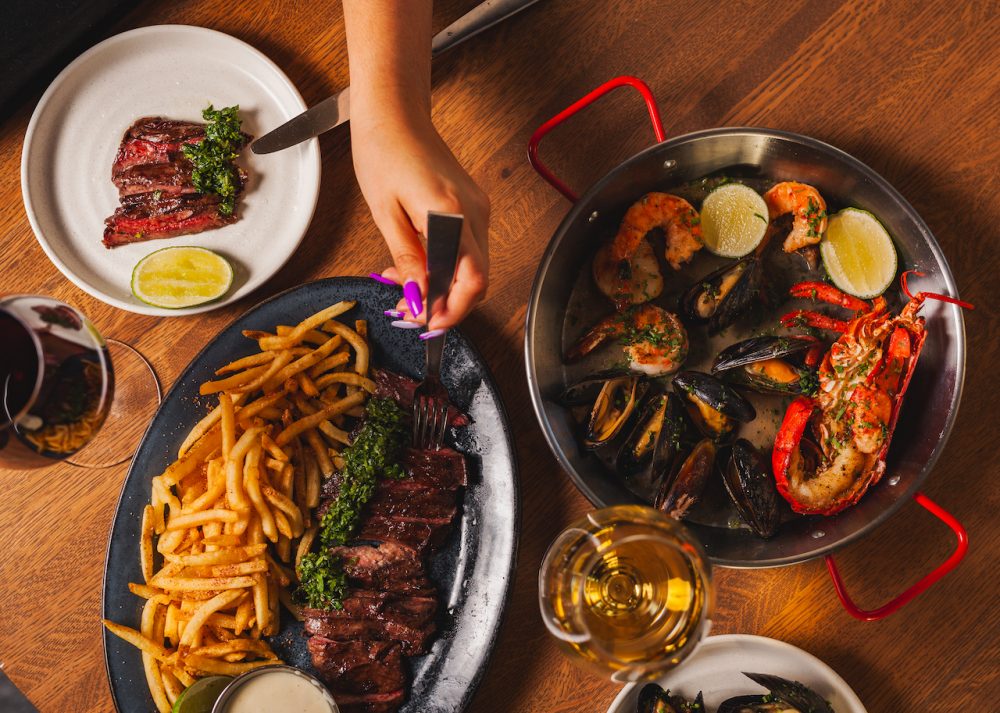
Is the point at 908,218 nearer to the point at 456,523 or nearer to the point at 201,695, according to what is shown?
the point at 456,523

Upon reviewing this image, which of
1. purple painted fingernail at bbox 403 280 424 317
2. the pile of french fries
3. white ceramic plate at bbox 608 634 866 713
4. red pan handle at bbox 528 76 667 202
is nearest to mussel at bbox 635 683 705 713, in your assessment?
white ceramic plate at bbox 608 634 866 713

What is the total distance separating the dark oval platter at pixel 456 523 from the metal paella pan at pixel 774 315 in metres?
0.24

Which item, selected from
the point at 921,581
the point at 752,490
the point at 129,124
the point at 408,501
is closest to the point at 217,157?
the point at 129,124

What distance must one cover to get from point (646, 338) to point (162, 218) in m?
1.64

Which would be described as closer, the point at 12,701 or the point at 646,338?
the point at 646,338

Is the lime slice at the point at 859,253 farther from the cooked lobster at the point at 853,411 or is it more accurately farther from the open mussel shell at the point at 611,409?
the open mussel shell at the point at 611,409

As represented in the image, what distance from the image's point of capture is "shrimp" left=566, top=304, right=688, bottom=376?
2420mm

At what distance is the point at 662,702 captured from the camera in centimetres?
238

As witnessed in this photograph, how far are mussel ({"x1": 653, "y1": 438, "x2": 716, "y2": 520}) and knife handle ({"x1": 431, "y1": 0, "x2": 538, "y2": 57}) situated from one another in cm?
152

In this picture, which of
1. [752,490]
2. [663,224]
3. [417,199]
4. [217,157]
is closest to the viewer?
[417,199]

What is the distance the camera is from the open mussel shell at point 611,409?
2.41 m

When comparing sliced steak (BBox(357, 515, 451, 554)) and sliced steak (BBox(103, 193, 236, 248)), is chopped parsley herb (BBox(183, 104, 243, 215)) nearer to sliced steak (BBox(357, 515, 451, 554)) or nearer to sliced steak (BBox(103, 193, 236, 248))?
sliced steak (BBox(103, 193, 236, 248))

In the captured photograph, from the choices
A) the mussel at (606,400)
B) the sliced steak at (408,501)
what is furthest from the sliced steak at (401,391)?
the mussel at (606,400)

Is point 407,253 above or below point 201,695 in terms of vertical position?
above
